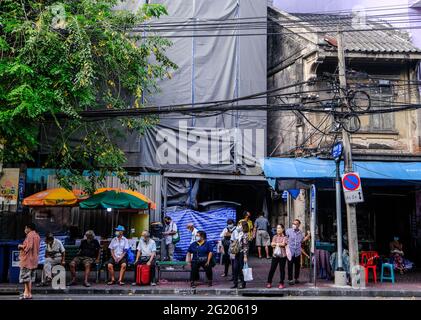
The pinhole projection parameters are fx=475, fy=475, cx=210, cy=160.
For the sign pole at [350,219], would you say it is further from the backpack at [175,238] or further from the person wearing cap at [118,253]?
the person wearing cap at [118,253]

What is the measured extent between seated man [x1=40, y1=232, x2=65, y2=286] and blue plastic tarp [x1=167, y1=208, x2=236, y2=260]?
5.58m

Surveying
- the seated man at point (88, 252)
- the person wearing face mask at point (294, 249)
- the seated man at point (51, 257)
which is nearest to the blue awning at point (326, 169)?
the person wearing face mask at point (294, 249)

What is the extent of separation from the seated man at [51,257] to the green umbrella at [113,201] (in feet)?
5.05

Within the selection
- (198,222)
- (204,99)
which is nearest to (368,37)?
(204,99)

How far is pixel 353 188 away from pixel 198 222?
7.02 metres

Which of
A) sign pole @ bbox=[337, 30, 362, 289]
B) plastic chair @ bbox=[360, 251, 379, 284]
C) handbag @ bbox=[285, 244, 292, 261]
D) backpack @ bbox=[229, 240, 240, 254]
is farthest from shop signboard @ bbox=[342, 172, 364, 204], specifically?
backpack @ bbox=[229, 240, 240, 254]

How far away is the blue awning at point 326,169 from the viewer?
15594mm

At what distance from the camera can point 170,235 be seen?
1686cm

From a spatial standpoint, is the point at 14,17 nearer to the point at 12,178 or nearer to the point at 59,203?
the point at 59,203

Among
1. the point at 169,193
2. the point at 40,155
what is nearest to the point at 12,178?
the point at 40,155

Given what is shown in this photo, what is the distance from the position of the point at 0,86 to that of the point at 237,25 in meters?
10.6

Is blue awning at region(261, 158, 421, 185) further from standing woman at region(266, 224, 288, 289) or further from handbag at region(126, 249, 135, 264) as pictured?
handbag at region(126, 249, 135, 264)

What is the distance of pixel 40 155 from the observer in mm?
18656

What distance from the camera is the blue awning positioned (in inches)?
614
